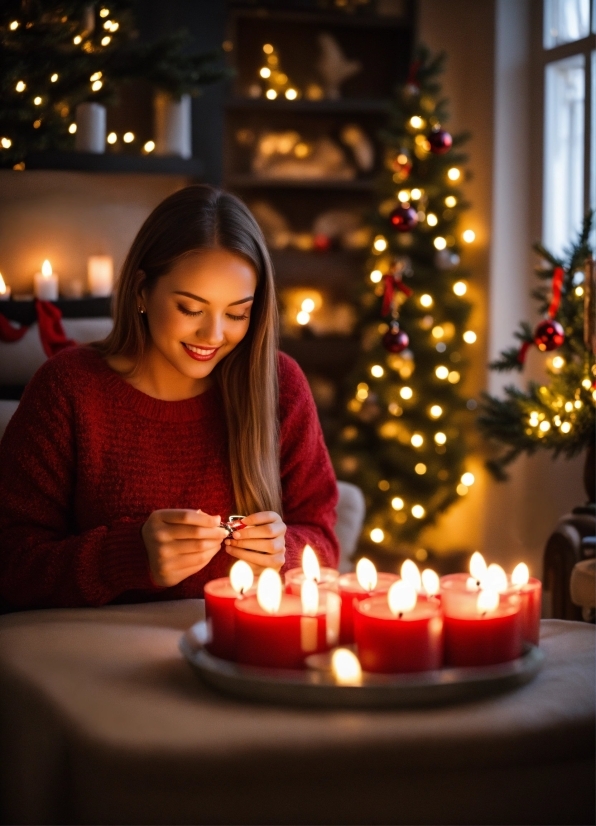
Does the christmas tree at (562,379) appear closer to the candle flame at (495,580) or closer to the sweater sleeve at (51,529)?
the sweater sleeve at (51,529)

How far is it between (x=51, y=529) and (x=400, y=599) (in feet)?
2.70

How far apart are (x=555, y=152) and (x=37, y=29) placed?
208 centimetres

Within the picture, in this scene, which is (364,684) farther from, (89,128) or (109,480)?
(89,128)

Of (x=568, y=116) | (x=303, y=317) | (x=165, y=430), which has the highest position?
(x=568, y=116)

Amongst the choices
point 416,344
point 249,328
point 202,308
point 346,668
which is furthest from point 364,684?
point 416,344

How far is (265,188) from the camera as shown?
15.2 ft

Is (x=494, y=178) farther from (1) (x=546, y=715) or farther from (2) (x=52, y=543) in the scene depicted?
(1) (x=546, y=715)

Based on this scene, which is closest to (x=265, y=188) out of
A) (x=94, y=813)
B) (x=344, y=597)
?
(x=344, y=597)

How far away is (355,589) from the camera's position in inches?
42.6

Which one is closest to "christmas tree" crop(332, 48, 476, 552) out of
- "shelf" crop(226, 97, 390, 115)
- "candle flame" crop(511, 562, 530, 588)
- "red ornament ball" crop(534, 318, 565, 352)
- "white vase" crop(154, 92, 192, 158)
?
"shelf" crop(226, 97, 390, 115)

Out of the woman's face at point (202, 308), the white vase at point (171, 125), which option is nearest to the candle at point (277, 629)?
the woman's face at point (202, 308)

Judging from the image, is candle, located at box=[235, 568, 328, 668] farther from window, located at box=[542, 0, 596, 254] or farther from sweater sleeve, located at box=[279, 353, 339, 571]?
window, located at box=[542, 0, 596, 254]

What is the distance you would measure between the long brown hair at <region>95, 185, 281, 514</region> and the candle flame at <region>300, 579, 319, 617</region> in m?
0.68

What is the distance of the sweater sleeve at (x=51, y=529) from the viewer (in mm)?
1434
